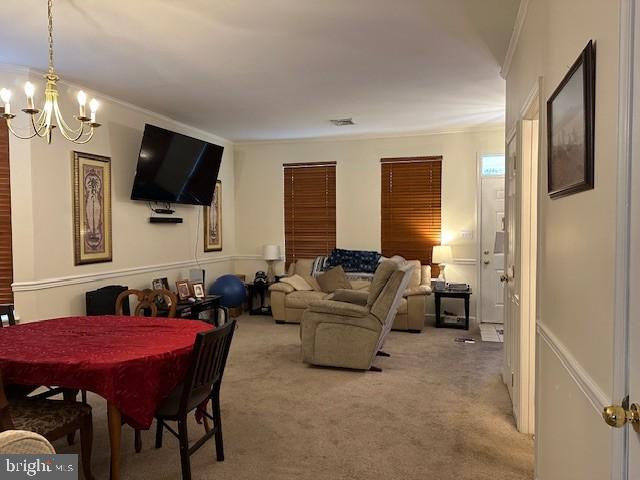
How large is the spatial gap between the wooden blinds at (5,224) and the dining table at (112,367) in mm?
1605

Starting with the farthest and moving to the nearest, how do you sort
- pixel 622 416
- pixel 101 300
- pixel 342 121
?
pixel 342 121 < pixel 101 300 < pixel 622 416

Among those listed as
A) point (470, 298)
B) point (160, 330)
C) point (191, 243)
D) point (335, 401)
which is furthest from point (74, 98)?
point (470, 298)

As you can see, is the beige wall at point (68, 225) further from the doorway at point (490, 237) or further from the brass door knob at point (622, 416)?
the brass door knob at point (622, 416)

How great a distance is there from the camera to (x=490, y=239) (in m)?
6.26

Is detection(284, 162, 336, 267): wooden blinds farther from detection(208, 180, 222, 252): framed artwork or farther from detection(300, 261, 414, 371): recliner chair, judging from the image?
detection(300, 261, 414, 371): recliner chair

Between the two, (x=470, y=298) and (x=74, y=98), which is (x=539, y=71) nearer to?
(x=74, y=98)

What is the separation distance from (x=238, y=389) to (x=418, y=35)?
120 inches

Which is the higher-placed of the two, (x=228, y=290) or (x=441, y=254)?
(x=441, y=254)

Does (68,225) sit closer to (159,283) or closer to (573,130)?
(159,283)

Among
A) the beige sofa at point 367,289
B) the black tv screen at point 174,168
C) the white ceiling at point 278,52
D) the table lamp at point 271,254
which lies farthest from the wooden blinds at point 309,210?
the white ceiling at point 278,52

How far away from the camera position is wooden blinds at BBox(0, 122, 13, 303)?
151 inches

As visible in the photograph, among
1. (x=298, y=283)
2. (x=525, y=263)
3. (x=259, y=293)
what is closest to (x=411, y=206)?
(x=298, y=283)

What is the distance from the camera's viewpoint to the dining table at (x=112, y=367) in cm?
209

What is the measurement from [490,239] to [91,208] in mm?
4924
